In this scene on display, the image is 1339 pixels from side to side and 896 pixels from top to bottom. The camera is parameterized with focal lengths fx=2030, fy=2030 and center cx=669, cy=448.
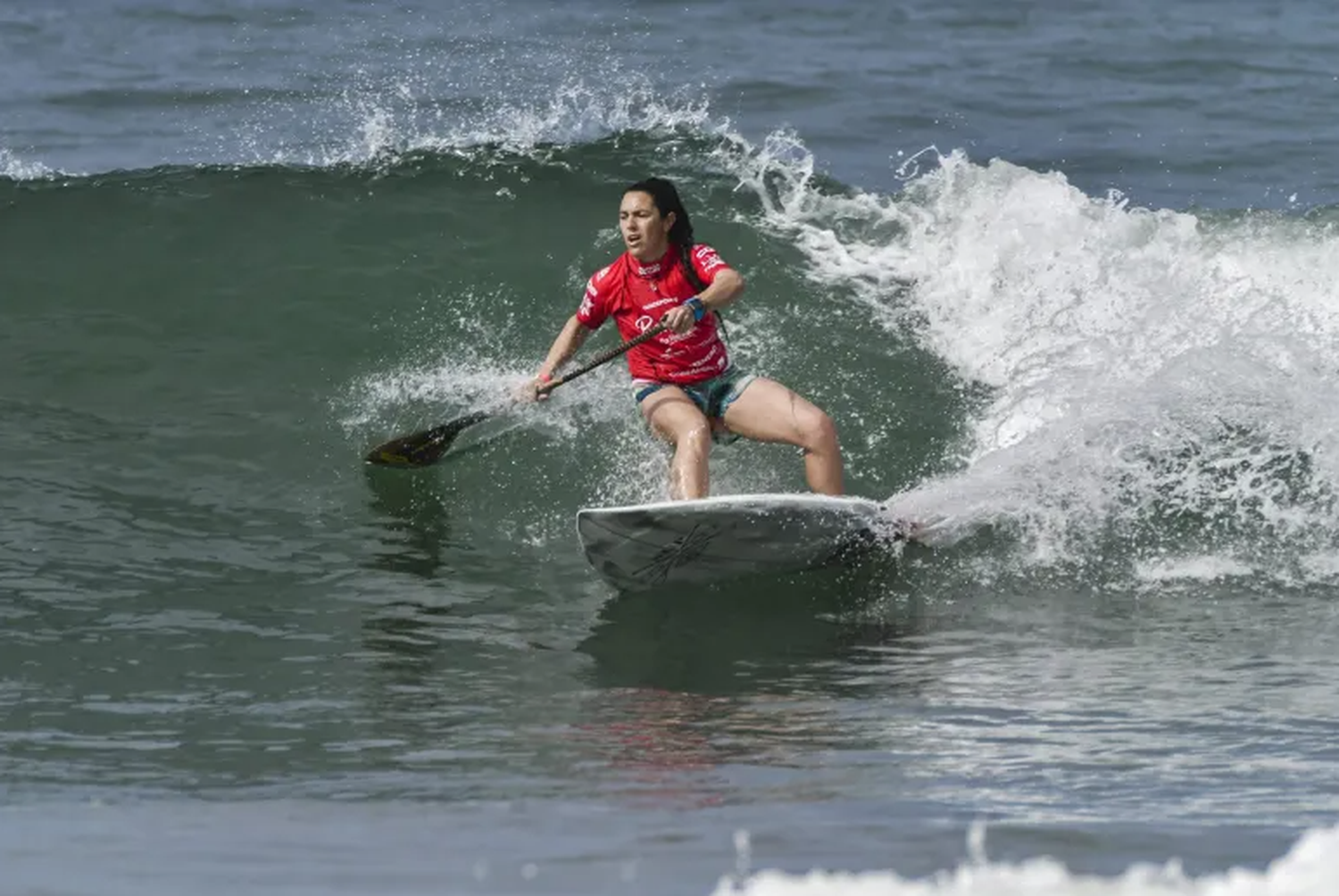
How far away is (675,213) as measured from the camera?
8070mm

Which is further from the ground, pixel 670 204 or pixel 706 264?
pixel 670 204

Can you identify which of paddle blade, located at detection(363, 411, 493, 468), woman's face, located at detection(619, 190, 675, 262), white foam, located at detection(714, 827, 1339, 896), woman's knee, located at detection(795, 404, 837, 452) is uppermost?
woman's face, located at detection(619, 190, 675, 262)

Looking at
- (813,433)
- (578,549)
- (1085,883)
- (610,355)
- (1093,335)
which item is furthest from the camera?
(1093,335)

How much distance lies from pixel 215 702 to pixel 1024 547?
355 cm

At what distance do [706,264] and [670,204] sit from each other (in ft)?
0.91

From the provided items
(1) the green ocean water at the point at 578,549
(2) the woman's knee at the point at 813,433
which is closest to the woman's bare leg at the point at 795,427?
(2) the woman's knee at the point at 813,433

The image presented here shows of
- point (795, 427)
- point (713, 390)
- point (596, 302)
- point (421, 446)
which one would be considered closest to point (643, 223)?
point (596, 302)

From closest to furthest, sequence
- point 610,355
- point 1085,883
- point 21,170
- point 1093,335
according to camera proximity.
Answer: point 1085,883 < point 610,355 < point 1093,335 < point 21,170

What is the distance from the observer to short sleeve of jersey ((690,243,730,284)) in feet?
26.3

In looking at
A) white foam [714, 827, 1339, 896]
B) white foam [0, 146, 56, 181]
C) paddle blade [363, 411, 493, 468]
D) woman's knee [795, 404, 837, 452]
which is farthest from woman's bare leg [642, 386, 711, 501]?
white foam [0, 146, 56, 181]

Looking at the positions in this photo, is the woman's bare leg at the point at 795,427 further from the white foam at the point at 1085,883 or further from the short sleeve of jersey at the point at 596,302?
the white foam at the point at 1085,883

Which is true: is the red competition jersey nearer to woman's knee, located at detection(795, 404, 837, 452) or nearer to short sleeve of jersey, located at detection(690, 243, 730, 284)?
short sleeve of jersey, located at detection(690, 243, 730, 284)

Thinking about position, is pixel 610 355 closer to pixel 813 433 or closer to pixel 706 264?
pixel 706 264

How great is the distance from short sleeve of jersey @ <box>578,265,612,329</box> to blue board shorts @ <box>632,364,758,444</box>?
333 mm
